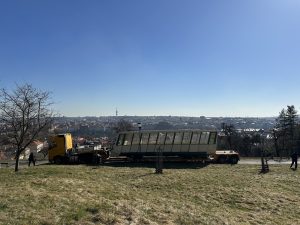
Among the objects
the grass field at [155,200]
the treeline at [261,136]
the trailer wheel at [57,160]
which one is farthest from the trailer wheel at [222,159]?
the treeline at [261,136]

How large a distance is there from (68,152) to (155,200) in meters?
21.0

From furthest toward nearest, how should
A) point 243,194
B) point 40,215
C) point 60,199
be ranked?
point 243,194
point 60,199
point 40,215

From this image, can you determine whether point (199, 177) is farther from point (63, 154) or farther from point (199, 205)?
point (63, 154)

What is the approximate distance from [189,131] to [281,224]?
19.9 m

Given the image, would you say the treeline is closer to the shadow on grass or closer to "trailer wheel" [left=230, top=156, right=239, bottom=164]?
"trailer wheel" [left=230, top=156, right=239, bottom=164]

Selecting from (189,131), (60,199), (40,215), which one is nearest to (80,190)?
(60,199)

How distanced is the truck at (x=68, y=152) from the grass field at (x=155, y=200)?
11.3 metres

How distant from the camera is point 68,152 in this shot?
3659 centimetres

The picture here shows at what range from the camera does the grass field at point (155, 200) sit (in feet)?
42.4

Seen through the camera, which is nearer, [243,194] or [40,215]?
[40,215]

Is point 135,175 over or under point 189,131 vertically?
under

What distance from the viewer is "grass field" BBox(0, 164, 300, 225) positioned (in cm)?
1293

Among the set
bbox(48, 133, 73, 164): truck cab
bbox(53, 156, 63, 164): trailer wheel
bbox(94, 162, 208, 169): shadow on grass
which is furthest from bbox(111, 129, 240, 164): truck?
bbox(53, 156, 63, 164): trailer wheel

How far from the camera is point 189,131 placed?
Result: 34812 mm
